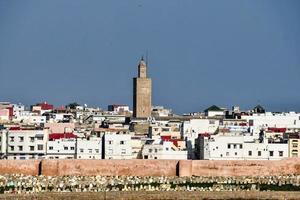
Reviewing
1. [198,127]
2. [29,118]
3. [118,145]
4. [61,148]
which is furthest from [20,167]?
[29,118]

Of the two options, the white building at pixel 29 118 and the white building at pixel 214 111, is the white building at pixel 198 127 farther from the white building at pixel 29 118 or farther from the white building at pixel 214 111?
the white building at pixel 214 111

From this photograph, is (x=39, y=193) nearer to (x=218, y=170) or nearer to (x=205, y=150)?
(x=218, y=170)

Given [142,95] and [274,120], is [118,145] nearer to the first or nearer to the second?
[274,120]

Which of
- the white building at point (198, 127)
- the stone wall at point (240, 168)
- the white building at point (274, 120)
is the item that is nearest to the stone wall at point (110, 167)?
the stone wall at point (240, 168)

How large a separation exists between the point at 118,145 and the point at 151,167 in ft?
87.5

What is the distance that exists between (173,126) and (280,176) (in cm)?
5247

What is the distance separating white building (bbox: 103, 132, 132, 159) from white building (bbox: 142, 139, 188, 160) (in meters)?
0.91

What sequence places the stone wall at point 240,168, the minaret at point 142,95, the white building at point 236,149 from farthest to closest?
the minaret at point 142,95 < the white building at point 236,149 < the stone wall at point 240,168

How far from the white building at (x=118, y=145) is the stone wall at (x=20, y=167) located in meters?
25.6

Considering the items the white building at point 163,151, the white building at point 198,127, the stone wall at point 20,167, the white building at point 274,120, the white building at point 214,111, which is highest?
the white building at point 214,111

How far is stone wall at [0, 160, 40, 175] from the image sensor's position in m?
41.4

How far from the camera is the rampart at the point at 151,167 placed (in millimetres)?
41844

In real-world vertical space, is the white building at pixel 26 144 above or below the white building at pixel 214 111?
below

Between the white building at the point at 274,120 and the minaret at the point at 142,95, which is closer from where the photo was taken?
the white building at the point at 274,120
